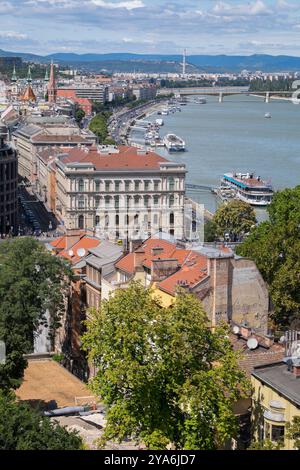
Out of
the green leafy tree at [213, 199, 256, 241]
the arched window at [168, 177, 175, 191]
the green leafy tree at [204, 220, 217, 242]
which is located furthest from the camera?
the arched window at [168, 177, 175, 191]

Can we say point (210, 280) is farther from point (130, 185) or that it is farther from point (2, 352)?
point (130, 185)

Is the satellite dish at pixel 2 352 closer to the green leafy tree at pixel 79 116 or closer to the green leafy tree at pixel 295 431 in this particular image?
the green leafy tree at pixel 295 431

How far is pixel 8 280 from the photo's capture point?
19000mm

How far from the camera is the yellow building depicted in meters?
12.0

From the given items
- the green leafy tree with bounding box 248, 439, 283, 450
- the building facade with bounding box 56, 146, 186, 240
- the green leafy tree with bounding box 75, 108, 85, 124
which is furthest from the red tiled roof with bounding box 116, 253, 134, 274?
the green leafy tree with bounding box 75, 108, 85, 124

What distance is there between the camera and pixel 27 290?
63.1ft

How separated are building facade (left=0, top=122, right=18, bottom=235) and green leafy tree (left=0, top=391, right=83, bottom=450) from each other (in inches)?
1233

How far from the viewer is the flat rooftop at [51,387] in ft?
58.7

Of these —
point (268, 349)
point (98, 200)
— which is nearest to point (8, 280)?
point (268, 349)

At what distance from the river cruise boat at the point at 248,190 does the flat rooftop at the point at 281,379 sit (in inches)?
1621

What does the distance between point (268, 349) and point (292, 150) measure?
7019 cm

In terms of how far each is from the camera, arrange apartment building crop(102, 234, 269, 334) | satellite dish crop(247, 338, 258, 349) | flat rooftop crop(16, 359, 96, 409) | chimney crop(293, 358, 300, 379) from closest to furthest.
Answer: chimney crop(293, 358, 300, 379) → satellite dish crop(247, 338, 258, 349) → apartment building crop(102, 234, 269, 334) → flat rooftop crop(16, 359, 96, 409)

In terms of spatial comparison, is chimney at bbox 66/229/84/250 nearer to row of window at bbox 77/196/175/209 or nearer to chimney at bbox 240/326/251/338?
chimney at bbox 240/326/251/338

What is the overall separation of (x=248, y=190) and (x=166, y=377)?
44.3m
